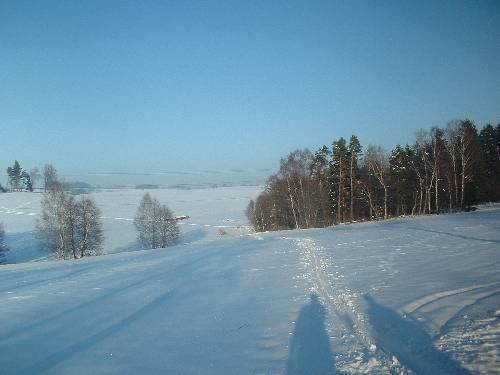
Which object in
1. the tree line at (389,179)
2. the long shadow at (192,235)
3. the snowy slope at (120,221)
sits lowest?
the long shadow at (192,235)

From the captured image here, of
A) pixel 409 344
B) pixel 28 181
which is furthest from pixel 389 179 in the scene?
pixel 28 181

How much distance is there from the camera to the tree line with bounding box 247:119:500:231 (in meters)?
37.4

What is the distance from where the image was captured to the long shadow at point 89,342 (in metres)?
6.66

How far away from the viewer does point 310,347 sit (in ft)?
21.9

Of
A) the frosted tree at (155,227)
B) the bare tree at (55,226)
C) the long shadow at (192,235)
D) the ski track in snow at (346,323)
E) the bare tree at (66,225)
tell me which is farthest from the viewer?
the long shadow at (192,235)

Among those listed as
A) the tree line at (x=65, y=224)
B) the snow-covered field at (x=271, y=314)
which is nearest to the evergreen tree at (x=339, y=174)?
the snow-covered field at (x=271, y=314)

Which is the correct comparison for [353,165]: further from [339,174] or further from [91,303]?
[91,303]

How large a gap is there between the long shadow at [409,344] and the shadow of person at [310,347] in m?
1.21

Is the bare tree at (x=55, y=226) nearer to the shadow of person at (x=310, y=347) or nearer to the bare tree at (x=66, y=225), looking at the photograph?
the bare tree at (x=66, y=225)

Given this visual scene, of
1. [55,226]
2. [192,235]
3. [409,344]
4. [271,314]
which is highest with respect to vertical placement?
[55,226]

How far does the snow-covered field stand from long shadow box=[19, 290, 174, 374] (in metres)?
0.04

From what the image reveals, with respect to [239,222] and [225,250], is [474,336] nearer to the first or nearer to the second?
[225,250]

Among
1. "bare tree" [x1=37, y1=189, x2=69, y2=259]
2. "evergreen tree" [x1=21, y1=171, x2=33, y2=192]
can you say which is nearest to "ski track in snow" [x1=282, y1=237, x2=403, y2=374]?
"bare tree" [x1=37, y1=189, x2=69, y2=259]

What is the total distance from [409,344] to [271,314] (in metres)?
3.72
